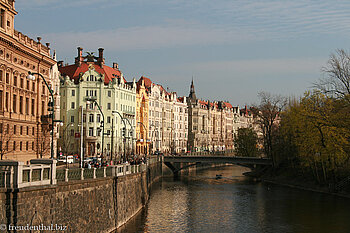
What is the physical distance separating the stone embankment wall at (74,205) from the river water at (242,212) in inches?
98.0

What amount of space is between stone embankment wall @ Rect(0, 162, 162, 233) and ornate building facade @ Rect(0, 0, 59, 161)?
456 inches

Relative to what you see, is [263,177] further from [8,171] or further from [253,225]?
[8,171]

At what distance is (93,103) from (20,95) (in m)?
61.2

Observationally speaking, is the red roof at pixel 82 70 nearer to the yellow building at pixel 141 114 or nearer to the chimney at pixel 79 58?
the chimney at pixel 79 58

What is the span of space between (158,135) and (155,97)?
12.3m

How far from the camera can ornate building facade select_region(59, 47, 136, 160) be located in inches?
4491

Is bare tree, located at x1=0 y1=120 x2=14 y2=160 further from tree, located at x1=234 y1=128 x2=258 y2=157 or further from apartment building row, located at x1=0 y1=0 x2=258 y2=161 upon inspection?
tree, located at x1=234 y1=128 x2=258 y2=157

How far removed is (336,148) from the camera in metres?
63.7

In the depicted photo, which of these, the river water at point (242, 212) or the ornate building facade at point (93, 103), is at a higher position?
the ornate building facade at point (93, 103)

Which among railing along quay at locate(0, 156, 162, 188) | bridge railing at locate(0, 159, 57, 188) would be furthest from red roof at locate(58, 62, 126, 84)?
bridge railing at locate(0, 159, 57, 188)

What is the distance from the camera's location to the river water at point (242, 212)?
45969 mm

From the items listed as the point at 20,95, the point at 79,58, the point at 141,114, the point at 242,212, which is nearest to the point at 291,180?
the point at 242,212

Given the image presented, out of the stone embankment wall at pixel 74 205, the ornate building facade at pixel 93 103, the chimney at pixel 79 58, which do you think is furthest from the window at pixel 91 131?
the stone embankment wall at pixel 74 205

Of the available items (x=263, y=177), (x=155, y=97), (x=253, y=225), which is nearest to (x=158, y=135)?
(x=155, y=97)
